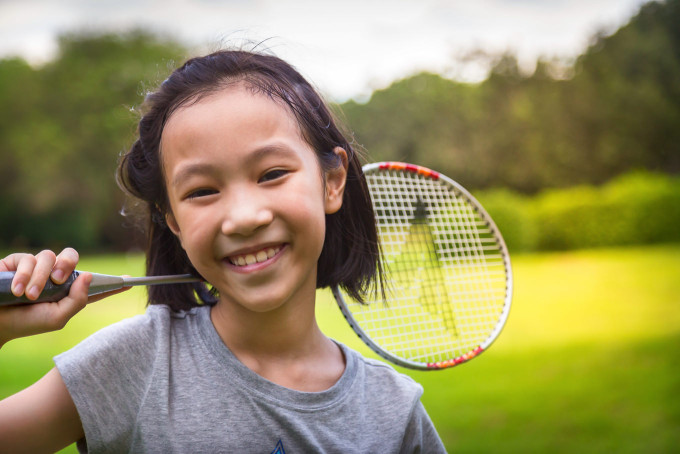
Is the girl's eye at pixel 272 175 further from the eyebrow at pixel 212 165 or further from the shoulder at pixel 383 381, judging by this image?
the shoulder at pixel 383 381

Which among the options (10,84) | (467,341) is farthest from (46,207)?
(467,341)

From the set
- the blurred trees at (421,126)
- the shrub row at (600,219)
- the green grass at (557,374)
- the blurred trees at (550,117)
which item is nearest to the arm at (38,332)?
the green grass at (557,374)

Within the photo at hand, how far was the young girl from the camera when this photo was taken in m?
1.49

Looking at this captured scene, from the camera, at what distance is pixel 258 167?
1.55 metres

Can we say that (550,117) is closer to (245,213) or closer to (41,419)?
(245,213)

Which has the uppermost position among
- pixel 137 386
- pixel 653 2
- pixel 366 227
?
pixel 653 2

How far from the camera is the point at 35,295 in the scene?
4.42 ft

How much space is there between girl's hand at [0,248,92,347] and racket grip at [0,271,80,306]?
1 cm

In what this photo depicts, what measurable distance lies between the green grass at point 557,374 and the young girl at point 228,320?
0.78m

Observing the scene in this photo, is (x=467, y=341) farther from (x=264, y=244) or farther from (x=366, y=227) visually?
(x=264, y=244)

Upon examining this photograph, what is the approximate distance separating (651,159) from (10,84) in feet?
92.4

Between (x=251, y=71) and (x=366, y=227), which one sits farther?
(x=366, y=227)

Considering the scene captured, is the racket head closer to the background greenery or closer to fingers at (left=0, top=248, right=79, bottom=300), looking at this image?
the background greenery

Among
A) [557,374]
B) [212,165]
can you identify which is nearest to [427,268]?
[212,165]
